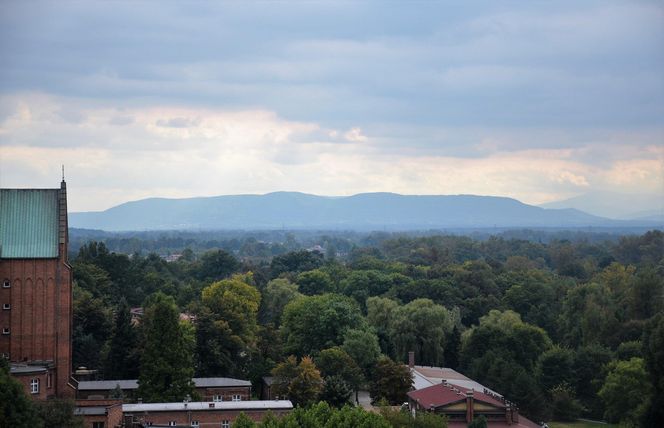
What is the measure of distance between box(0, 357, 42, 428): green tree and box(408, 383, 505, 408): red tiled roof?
27876mm

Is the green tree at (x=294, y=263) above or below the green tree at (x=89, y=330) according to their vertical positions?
above

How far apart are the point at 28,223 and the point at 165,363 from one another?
12.5 m

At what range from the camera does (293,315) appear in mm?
86188

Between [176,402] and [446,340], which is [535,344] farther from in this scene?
[176,402]

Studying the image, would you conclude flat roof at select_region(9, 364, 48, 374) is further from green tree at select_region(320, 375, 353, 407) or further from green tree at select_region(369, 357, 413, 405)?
green tree at select_region(369, 357, 413, 405)

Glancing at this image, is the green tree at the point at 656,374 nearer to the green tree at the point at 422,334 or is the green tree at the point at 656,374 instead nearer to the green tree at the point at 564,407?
the green tree at the point at 564,407

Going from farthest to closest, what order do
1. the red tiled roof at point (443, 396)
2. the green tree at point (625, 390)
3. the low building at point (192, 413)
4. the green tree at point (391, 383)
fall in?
the green tree at point (625, 390), the green tree at point (391, 383), the red tiled roof at point (443, 396), the low building at point (192, 413)

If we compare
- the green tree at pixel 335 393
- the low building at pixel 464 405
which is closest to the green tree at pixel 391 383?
the low building at pixel 464 405

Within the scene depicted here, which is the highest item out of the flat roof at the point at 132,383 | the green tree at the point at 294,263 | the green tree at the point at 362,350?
the green tree at the point at 294,263

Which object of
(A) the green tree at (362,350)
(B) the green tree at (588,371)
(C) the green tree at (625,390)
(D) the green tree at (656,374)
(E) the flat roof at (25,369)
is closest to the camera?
(E) the flat roof at (25,369)

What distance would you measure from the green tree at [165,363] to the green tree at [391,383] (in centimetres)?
1403

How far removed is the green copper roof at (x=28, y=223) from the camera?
58938 millimetres

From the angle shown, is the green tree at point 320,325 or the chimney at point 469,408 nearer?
the chimney at point 469,408

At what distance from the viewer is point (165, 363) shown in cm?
6278
